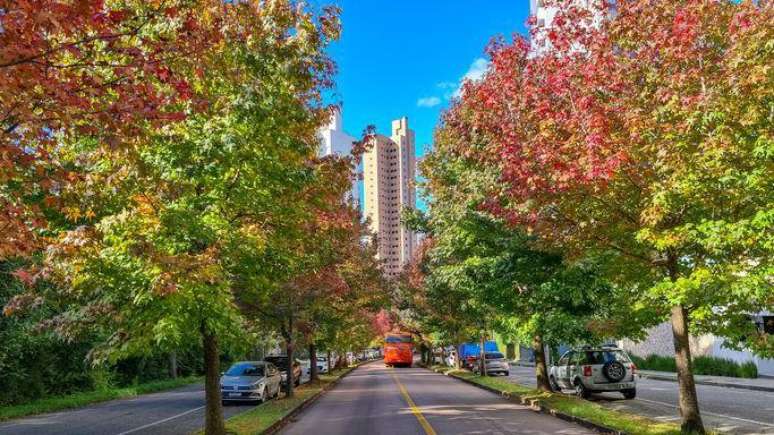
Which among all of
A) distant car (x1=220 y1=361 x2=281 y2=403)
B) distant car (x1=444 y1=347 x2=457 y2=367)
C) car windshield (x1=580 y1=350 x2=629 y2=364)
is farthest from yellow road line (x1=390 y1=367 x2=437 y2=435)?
distant car (x1=444 y1=347 x2=457 y2=367)

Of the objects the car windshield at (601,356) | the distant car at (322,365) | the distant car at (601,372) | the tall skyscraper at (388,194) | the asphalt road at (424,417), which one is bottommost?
the distant car at (322,365)

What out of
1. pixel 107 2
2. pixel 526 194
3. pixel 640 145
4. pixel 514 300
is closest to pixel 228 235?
pixel 107 2

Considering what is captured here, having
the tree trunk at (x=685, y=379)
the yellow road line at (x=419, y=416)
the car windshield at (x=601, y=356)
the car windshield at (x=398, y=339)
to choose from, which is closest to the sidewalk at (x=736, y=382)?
the car windshield at (x=601, y=356)

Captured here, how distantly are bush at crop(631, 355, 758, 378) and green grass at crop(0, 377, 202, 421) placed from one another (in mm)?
28378

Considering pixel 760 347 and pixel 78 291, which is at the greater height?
pixel 78 291

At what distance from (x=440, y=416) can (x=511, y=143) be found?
8.23 meters

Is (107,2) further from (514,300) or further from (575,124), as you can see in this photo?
(514,300)

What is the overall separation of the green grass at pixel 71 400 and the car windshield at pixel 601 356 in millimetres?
19557

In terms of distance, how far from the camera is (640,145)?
10508 millimetres

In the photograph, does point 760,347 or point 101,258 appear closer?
point 760,347

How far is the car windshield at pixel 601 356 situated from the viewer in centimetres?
2116

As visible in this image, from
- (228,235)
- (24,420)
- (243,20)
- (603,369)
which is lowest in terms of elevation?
(24,420)

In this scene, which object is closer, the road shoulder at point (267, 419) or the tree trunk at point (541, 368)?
the road shoulder at point (267, 419)

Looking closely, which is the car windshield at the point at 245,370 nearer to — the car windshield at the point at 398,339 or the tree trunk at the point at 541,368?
the tree trunk at the point at 541,368
